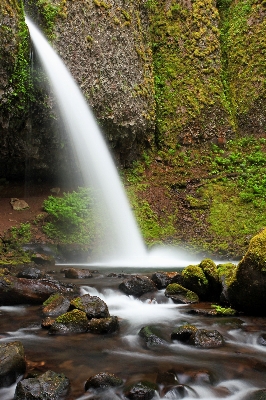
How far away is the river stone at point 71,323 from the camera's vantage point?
5309 millimetres

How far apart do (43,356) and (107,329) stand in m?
1.12

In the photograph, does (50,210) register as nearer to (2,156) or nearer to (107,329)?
(2,156)

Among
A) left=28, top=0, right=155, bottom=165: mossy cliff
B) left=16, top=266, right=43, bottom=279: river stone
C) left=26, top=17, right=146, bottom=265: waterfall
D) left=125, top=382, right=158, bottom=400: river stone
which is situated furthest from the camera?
left=28, top=0, right=155, bottom=165: mossy cliff

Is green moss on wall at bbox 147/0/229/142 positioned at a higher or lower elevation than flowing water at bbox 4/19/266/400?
higher

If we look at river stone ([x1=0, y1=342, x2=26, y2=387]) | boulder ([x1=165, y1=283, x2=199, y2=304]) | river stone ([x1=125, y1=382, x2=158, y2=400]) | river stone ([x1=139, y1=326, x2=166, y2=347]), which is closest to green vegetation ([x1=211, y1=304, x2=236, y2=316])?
boulder ([x1=165, y1=283, x2=199, y2=304])

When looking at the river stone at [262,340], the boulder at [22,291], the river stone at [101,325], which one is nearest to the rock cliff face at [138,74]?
the boulder at [22,291]

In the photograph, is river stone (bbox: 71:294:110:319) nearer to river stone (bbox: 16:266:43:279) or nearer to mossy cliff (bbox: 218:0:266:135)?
river stone (bbox: 16:266:43:279)

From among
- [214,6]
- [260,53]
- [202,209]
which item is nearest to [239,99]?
[260,53]

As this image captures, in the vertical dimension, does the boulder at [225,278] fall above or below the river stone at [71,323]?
above

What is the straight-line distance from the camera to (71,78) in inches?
567

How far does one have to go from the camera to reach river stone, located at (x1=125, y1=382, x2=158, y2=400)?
3.57m

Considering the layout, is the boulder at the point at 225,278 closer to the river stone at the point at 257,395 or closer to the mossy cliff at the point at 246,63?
the river stone at the point at 257,395

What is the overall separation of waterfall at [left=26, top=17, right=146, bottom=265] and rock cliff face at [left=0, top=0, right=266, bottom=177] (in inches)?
16.6

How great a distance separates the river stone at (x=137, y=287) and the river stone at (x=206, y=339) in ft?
8.28
